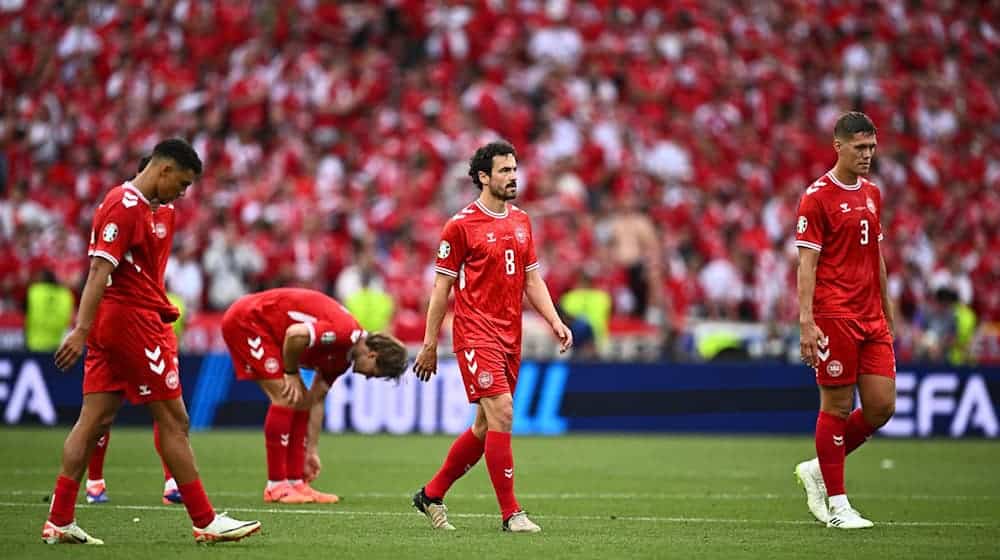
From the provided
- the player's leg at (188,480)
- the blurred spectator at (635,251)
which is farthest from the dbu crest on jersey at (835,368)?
the blurred spectator at (635,251)

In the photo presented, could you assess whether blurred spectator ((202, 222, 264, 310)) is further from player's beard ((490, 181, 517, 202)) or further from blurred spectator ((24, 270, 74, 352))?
→ player's beard ((490, 181, 517, 202))

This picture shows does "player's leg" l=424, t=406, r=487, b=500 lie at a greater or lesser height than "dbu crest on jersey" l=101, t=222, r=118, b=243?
lesser

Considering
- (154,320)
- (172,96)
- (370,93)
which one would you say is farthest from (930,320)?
(154,320)

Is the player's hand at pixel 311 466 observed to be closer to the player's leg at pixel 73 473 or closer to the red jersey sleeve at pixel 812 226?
the player's leg at pixel 73 473

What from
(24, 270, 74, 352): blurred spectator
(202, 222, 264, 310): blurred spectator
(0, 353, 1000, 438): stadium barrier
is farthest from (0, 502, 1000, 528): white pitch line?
(202, 222, 264, 310): blurred spectator

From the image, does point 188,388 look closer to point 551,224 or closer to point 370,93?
point 551,224

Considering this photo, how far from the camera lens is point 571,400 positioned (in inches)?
835

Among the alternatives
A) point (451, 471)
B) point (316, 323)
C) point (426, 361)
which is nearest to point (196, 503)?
point (426, 361)

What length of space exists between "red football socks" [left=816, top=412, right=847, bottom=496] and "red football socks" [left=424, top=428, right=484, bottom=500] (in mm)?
2372

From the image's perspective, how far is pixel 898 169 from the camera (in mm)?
29578

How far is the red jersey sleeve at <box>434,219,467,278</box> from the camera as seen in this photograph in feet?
33.4

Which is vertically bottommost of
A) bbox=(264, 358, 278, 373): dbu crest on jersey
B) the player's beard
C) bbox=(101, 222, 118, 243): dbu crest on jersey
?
bbox=(264, 358, 278, 373): dbu crest on jersey

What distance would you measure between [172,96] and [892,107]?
14.6 metres

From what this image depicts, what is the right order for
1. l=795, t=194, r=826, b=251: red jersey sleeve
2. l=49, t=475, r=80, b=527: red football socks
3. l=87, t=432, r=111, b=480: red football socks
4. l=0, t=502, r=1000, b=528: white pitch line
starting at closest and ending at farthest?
l=49, t=475, r=80, b=527: red football socks → l=795, t=194, r=826, b=251: red jersey sleeve → l=0, t=502, r=1000, b=528: white pitch line → l=87, t=432, r=111, b=480: red football socks
